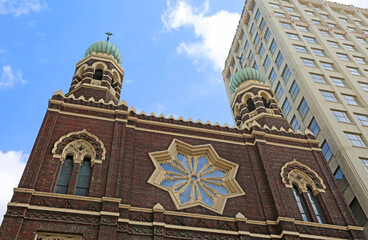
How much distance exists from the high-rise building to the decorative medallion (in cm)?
831

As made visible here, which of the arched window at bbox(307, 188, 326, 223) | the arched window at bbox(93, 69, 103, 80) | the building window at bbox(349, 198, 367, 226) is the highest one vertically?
the arched window at bbox(93, 69, 103, 80)

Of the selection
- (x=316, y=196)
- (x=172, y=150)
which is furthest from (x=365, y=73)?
(x=172, y=150)

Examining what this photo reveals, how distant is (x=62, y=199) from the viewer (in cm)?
1565

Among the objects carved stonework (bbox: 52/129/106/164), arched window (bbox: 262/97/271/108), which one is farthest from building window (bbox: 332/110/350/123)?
carved stonework (bbox: 52/129/106/164)

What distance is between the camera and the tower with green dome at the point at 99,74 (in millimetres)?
23906

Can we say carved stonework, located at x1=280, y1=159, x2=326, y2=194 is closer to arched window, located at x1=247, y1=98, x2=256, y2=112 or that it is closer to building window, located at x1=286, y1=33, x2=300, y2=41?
arched window, located at x1=247, y1=98, x2=256, y2=112

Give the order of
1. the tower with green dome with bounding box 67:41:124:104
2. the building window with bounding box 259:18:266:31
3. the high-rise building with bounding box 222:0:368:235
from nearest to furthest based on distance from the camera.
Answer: the tower with green dome with bounding box 67:41:124:104 < the high-rise building with bounding box 222:0:368:235 < the building window with bounding box 259:18:266:31

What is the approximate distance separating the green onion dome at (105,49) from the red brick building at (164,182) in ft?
15.9

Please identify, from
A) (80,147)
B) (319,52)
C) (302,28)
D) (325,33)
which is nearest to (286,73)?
(319,52)

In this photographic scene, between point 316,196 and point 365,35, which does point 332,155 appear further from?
point 365,35

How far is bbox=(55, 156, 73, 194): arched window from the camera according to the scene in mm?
16672

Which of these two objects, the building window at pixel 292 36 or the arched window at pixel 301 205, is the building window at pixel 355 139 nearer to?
the arched window at pixel 301 205

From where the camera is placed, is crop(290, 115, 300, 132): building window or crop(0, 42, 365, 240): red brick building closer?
crop(0, 42, 365, 240): red brick building

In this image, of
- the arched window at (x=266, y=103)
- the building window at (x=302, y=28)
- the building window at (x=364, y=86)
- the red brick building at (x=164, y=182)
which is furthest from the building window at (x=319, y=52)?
the red brick building at (x=164, y=182)
